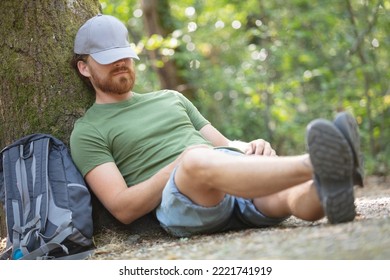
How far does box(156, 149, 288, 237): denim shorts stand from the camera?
329 cm

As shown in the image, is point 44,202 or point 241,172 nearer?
point 241,172

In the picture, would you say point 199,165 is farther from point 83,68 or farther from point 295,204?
point 83,68

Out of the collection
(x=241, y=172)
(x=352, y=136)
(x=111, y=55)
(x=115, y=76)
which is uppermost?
(x=111, y=55)

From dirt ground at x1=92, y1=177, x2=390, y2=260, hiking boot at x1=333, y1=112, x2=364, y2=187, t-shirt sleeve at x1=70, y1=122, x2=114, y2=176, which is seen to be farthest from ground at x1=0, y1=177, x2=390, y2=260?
t-shirt sleeve at x1=70, y1=122, x2=114, y2=176

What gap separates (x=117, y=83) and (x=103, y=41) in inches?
10.4

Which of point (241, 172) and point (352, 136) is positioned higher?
point (352, 136)

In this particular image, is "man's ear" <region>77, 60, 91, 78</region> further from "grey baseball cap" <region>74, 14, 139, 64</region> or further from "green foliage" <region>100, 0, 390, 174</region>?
"green foliage" <region>100, 0, 390, 174</region>

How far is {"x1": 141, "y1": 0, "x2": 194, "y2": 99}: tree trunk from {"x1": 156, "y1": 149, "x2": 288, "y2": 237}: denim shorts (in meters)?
5.70

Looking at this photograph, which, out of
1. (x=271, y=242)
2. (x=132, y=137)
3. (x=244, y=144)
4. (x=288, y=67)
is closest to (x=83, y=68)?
(x=132, y=137)

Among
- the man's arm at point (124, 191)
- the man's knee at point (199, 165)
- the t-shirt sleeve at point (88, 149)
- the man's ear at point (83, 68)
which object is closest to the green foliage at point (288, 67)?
the man's ear at point (83, 68)

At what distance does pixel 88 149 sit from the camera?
3.61 meters

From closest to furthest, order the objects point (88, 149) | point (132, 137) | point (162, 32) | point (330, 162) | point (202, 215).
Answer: point (330, 162), point (202, 215), point (88, 149), point (132, 137), point (162, 32)
